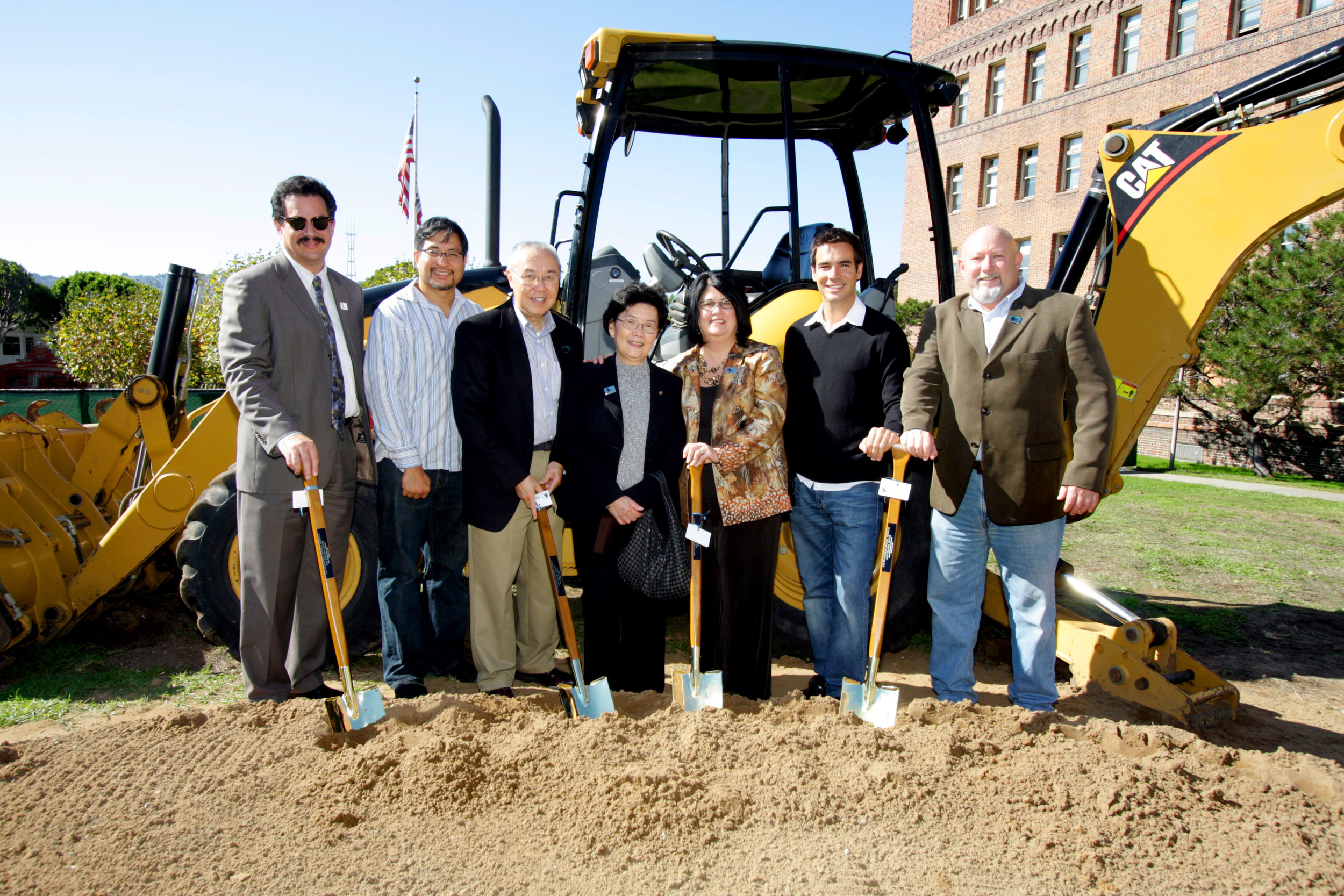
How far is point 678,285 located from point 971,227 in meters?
25.0

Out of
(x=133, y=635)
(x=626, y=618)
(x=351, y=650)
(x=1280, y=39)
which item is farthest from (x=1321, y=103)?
(x=1280, y=39)

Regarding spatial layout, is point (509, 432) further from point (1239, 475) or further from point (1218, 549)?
point (1239, 475)

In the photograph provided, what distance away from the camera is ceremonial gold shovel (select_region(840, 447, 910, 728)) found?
311 cm

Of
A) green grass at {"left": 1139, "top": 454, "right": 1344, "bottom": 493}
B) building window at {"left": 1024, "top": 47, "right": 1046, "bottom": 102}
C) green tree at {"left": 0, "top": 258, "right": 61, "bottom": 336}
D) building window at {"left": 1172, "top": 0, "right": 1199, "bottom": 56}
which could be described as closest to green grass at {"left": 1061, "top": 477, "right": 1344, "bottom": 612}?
green grass at {"left": 1139, "top": 454, "right": 1344, "bottom": 493}

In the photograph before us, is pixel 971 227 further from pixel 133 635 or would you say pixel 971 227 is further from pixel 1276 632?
pixel 133 635

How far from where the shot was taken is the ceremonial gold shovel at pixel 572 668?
10.5 ft

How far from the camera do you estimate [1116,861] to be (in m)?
2.35

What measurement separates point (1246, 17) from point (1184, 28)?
1667 mm

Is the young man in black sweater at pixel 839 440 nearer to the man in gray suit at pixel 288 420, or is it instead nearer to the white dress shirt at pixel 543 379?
the white dress shirt at pixel 543 379

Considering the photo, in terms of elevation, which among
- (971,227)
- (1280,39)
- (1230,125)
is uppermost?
(1280,39)

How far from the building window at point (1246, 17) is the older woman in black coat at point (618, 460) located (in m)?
23.5

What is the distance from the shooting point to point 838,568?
3.54 m

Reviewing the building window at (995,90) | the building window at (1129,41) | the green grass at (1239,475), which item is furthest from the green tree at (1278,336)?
the building window at (995,90)

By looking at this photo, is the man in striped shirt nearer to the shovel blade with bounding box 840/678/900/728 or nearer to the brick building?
the shovel blade with bounding box 840/678/900/728
